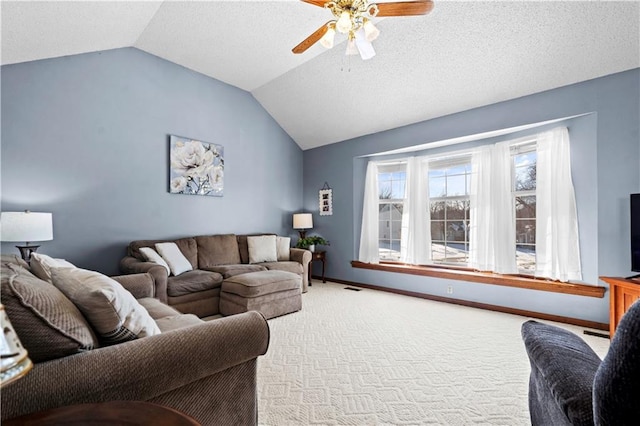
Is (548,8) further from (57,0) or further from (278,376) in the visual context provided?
(57,0)

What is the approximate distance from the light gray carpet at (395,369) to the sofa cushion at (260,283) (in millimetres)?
372

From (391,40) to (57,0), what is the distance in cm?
316

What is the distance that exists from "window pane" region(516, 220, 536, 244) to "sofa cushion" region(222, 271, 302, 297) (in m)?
2.95

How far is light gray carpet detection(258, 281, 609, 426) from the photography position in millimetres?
1828

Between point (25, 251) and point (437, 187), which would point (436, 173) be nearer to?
point (437, 187)

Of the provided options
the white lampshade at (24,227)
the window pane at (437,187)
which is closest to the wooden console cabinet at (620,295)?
the window pane at (437,187)

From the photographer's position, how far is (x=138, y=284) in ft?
8.82

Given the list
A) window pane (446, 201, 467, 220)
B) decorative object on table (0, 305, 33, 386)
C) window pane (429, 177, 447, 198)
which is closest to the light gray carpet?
window pane (446, 201, 467, 220)

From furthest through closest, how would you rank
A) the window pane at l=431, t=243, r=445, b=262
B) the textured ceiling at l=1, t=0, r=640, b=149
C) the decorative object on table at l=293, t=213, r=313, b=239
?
1. the decorative object on table at l=293, t=213, r=313, b=239
2. the window pane at l=431, t=243, r=445, b=262
3. the textured ceiling at l=1, t=0, r=640, b=149

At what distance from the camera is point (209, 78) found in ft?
15.5

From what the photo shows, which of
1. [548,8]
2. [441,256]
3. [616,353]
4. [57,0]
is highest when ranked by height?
[548,8]

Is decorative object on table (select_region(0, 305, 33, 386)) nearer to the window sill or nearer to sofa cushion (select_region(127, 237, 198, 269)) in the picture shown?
sofa cushion (select_region(127, 237, 198, 269))

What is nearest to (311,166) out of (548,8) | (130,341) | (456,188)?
(456,188)

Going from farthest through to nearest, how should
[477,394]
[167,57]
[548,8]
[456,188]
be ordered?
[456,188]
[167,57]
[548,8]
[477,394]
